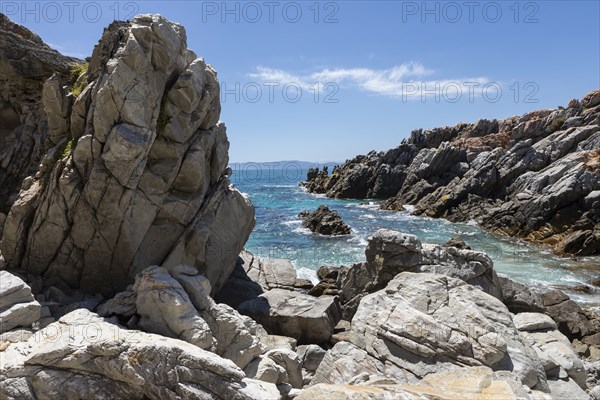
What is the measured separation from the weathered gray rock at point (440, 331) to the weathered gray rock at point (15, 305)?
29.2 ft

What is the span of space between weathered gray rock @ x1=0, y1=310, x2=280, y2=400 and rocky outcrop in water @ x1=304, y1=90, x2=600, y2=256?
38.0 m

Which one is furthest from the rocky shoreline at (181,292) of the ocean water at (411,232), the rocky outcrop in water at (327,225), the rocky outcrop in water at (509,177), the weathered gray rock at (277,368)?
the rocky outcrop in water at (509,177)

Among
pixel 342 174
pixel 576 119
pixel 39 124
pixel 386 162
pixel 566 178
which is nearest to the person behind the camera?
pixel 39 124

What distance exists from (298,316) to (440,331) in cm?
656

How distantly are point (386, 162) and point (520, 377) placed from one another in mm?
83326

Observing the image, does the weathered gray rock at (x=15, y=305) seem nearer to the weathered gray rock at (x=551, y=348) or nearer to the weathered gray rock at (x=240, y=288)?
the weathered gray rock at (x=240, y=288)

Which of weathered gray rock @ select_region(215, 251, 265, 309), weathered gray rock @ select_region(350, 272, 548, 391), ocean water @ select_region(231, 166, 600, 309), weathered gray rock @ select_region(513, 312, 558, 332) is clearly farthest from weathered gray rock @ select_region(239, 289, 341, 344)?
ocean water @ select_region(231, 166, 600, 309)

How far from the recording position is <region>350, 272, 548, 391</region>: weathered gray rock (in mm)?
11492

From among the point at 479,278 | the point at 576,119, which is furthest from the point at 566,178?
the point at 479,278

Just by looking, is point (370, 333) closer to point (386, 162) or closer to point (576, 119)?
point (576, 119)

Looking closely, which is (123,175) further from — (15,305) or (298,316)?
(298,316)

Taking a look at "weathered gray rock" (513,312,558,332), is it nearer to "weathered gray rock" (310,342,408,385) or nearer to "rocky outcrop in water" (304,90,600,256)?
"weathered gray rock" (310,342,408,385)

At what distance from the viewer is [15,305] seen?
11.5m

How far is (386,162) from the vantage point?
92438 mm
